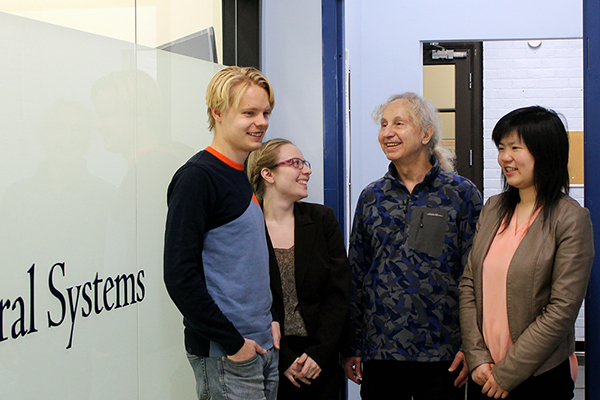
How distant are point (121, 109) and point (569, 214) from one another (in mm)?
1293

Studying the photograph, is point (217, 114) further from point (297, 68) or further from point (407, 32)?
point (407, 32)

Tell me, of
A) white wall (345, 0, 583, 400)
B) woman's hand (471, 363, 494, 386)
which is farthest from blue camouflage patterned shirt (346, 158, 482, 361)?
white wall (345, 0, 583, 400)

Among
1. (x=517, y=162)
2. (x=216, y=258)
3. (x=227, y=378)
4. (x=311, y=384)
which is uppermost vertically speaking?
(x=517, y=162)

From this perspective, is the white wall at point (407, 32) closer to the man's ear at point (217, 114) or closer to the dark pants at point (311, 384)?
the dark pants at point (311, 384)

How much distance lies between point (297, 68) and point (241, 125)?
1076 millimetres

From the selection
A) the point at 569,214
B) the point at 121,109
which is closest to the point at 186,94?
the point at 121,109

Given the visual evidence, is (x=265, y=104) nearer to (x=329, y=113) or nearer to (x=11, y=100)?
(x=11, y=100)

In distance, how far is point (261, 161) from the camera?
1.87 meters

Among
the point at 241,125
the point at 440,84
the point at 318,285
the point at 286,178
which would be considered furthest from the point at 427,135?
the point at 440,84

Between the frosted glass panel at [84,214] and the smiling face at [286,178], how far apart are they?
1.18 ft

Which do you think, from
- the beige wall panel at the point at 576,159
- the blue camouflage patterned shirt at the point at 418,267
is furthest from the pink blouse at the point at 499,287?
the beige wall panel at the point at 576,159

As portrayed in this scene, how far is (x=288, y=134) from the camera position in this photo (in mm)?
2363

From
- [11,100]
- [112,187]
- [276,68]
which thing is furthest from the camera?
[276,68]

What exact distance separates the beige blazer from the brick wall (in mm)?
3510
